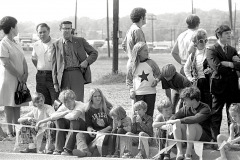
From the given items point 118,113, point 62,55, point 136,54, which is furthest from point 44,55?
point 118,113

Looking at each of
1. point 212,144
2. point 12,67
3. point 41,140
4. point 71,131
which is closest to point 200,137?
point 212,144

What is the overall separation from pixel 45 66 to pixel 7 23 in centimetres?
83

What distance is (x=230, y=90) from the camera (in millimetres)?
8250

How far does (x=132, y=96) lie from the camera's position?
847 cm

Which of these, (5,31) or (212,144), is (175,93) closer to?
(212,144)

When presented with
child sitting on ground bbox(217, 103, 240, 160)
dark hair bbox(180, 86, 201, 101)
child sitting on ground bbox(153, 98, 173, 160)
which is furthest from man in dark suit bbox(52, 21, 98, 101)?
child sitting on ground bbox(217, 103, 240, 160)

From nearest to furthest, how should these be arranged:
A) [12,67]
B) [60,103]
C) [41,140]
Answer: [41,140]
[60,103]
[12,67]

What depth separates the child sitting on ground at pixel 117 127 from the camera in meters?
7.61

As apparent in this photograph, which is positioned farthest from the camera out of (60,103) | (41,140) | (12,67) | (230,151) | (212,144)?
(12,67)

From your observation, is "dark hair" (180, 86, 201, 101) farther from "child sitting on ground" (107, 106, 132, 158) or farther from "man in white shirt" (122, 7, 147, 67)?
"man in white shirt" (122, 7, 147, 67)

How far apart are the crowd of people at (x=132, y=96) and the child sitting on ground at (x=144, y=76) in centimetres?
1

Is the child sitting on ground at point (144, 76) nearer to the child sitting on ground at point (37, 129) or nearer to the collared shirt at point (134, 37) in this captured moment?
the collared shirt at point (134, 37)

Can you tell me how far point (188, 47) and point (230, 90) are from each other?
4.04ft

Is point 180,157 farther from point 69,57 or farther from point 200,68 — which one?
point 69,57
